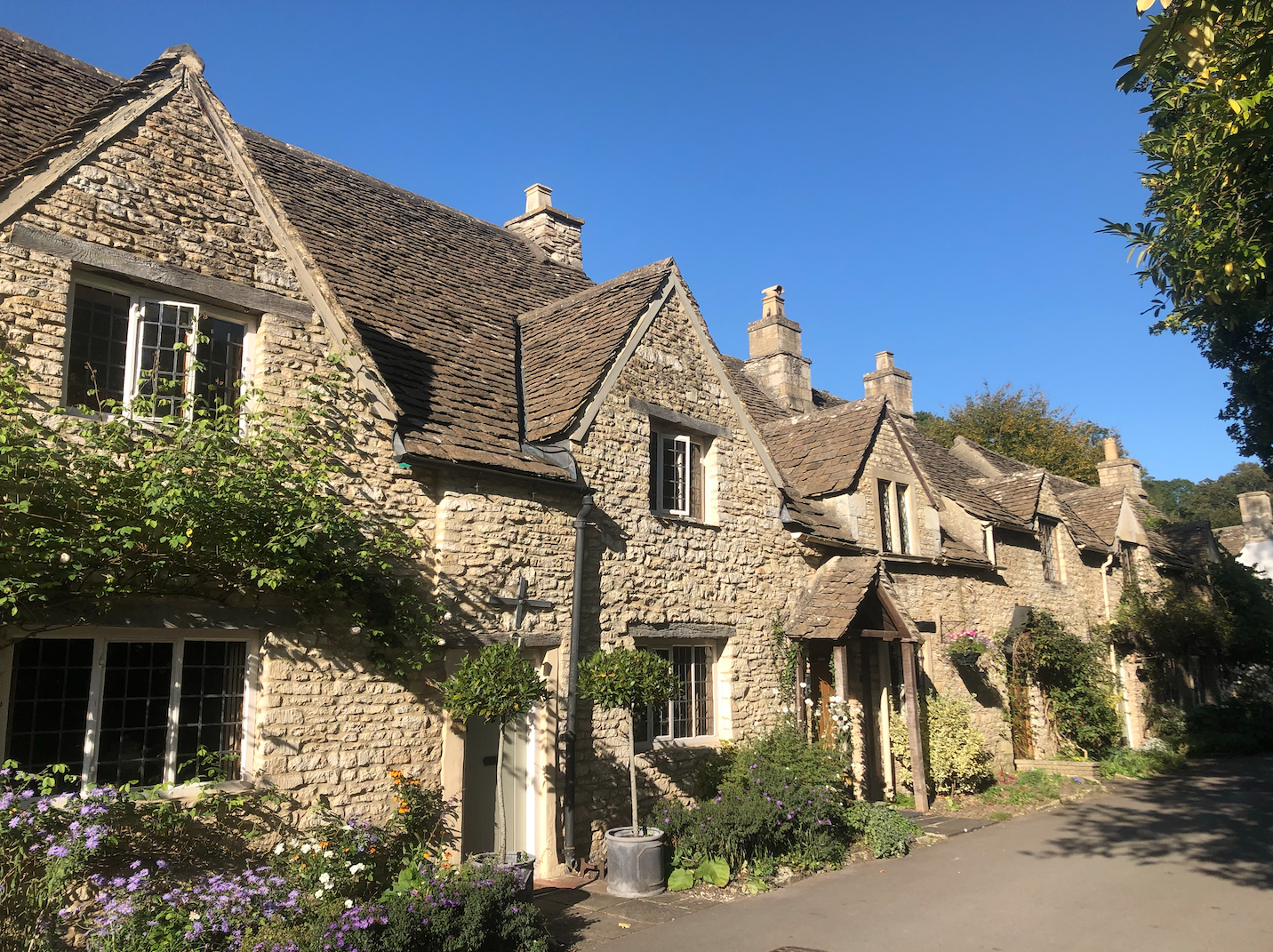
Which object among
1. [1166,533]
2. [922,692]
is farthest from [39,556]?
[1166,533]

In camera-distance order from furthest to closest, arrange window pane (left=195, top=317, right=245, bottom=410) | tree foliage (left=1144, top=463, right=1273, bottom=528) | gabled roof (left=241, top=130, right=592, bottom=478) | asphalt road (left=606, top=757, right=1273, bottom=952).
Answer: tree foliage (left=1144, top=463, right=1273, bottom=528), gabled roof (left=241, top=130, right=592, bottom=478), window pane (left=195, top=317, right=245, bottom=410), asphalt road (left=606, top=757, right=1273, bottom=952)

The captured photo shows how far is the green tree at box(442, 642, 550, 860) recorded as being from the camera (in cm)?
851

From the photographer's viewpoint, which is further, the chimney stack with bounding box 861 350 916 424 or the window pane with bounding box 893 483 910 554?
the chimney stack with bounding box 861 350 916 424

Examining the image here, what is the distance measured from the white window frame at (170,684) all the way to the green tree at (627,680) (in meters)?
3.52

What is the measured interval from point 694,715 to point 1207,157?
8.65m

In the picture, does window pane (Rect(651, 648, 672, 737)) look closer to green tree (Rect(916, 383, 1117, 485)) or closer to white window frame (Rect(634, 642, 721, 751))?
white window frame (Rect(634, 642, 721, 751))

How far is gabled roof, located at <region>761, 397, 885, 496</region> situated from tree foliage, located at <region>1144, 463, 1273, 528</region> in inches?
2135

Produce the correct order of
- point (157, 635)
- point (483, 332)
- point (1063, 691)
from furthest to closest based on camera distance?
point (1063, 691)
point (483, 332)
point (157, 635)

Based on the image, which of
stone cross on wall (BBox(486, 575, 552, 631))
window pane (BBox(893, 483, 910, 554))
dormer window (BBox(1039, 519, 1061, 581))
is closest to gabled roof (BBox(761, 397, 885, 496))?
window pane (BBox(893, 483, 910, 554))

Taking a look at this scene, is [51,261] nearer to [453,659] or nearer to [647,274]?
[453,659]

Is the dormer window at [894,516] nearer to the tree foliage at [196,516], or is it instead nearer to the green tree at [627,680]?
the green tree at [627,680]

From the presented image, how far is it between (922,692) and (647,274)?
9061mm

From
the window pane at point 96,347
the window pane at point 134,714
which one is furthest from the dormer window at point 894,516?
the window pane at point 96,347

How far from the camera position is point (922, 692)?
16.1 meters
